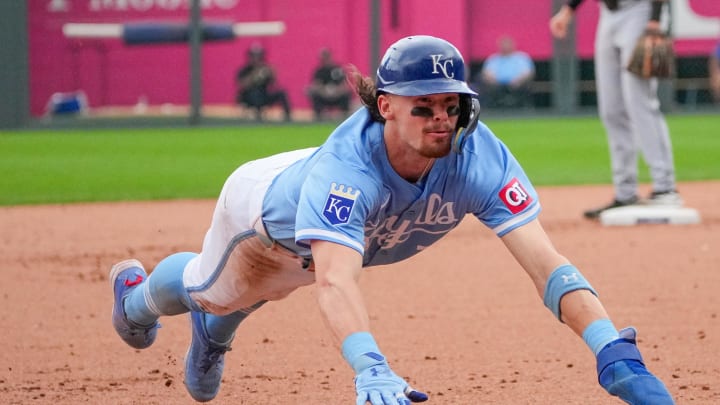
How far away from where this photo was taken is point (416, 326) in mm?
5352

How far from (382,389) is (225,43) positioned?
15878 millimetres

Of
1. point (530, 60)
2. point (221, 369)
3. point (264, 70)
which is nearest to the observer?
point (221, 369)

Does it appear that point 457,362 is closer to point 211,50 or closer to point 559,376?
point 559,376

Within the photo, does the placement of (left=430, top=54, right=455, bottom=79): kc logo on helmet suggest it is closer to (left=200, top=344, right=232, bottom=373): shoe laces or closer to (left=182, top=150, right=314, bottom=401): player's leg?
(left=182, top=150, right=314, bottom=401): player's leg

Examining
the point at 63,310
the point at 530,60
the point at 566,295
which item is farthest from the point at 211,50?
the point at 566,295

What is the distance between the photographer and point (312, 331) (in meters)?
5.29

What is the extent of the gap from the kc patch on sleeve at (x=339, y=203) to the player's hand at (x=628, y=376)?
0.74 metres

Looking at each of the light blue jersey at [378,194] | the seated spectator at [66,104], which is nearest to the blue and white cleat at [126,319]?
the light blue jersey at [378,194]

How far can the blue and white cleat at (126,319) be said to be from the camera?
4.50 meters

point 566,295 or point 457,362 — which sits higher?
point 566,295

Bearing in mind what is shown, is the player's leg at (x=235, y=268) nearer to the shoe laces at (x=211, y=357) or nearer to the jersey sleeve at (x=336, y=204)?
the shoe laces at (x=211, y=357)

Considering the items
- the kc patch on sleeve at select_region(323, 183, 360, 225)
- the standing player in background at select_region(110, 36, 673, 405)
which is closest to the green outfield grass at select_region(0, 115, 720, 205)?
the standing player in background at select_region(110, 36, 673, 405)

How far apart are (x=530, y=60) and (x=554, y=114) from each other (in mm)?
917

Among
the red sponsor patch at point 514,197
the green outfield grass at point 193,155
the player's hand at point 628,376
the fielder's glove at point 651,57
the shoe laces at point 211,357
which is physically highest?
the fielder's glove at point 651,57
